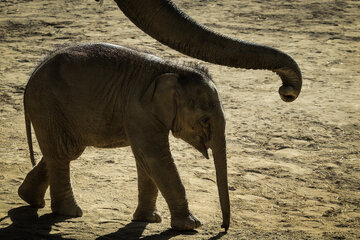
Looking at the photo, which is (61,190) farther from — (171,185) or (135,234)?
(171,185)

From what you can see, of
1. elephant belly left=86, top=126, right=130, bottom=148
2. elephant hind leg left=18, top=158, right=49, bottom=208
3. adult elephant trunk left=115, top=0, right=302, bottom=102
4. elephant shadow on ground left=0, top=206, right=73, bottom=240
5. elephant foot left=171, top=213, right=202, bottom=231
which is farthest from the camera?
elephant hind leg left=18, top=158, right=49, bottom=208

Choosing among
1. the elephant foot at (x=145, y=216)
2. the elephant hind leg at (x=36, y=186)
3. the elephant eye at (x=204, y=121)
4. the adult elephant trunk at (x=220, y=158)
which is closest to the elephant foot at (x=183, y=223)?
the adult elephant trunk at (x=220, y=158)

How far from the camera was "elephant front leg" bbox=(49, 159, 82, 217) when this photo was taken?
4.95 meters

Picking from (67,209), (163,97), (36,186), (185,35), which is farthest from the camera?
(36,186)

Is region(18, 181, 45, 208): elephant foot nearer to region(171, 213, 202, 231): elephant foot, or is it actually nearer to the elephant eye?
region(171, 213, 202, 231): elephant foot

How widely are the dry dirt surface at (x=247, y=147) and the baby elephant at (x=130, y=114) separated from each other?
285 mm

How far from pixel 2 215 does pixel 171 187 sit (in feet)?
4.77

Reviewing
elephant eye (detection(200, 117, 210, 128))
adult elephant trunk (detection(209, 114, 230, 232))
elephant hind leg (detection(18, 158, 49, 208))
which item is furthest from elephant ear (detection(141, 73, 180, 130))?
elephant hind leg (detection(18, 158, 49, 208))

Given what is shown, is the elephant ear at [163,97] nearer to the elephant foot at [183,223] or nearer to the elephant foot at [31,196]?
the elephant foot at [183,223]

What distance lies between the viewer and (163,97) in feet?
14.9

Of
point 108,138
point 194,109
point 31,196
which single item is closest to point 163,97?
point 194,109

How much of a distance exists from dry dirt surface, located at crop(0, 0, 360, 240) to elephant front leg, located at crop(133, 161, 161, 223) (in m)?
0.12

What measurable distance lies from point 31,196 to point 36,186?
0.32 feet

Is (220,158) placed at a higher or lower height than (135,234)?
higher
